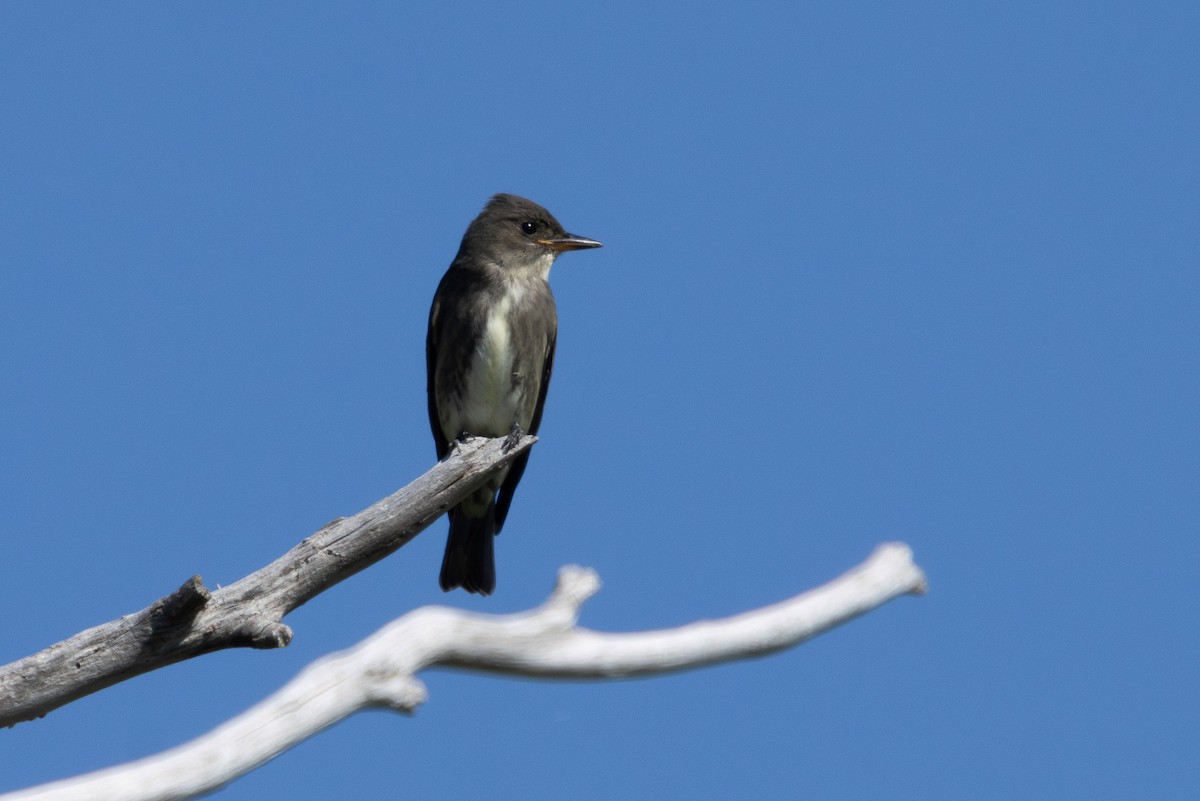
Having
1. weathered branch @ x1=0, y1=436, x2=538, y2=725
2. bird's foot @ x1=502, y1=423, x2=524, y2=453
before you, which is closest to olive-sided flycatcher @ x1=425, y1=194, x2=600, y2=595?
bird's foot @ x1=502, y1=423, x2=524, y2=453

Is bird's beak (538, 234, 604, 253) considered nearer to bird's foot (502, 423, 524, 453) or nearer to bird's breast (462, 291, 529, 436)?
bird's breast (462, 291, 529, 436)

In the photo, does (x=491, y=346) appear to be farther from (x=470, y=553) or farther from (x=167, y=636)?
(x=167, y=636)

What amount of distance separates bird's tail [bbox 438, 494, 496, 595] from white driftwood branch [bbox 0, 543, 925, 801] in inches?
110

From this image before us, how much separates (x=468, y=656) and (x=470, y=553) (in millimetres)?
3020

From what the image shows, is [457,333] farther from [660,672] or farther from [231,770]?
[231,770]

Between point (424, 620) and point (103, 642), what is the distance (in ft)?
3.58

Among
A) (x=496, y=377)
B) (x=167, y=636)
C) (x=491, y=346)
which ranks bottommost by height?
(x=167, y=636)

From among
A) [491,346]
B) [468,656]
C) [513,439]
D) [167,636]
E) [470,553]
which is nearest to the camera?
[167,636]

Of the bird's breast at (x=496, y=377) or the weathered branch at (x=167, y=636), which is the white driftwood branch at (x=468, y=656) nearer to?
the weathered branch at (x=167, y=636)

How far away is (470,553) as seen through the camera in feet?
26.6

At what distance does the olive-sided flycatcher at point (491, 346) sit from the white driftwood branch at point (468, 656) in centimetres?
265

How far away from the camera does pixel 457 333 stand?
7910mm


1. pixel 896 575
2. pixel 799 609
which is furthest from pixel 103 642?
pixel 896 575

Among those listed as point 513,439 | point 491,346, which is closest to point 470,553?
point 491,346
